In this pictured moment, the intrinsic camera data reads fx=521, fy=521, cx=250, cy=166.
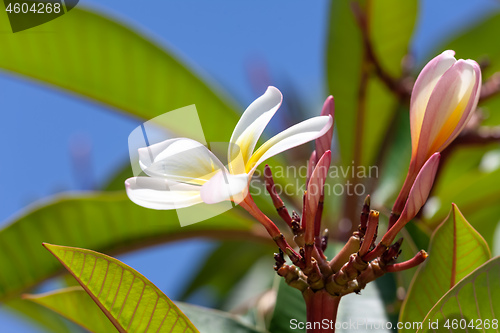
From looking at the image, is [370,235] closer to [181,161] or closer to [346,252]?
[346,252]

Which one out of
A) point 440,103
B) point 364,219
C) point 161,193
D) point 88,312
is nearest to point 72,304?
point 88,312

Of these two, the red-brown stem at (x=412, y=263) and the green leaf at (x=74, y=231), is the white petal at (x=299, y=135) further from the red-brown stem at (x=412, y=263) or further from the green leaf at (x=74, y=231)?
the green leaf at (x=74, y=231)

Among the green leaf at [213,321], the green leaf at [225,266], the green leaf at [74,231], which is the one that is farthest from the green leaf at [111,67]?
the green leaf at [225,266]

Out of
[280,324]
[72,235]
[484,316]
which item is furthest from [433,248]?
[72,235]

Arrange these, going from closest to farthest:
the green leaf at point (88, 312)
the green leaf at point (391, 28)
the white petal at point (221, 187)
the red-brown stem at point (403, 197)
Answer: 1. the white petal at point (221, 187)
2. the red-brown stem at point (403, 197)
3. the green leaf at point (88, 312)
4. the green leaf at point (391, 28)

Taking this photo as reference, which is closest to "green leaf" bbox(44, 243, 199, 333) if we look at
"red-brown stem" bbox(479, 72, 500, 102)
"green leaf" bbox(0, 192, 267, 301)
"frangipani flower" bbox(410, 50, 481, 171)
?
"frangipani flower" bbox(410, 50, 481, 171)

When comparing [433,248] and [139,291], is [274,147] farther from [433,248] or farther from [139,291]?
[433,248]
